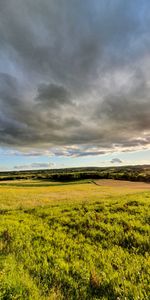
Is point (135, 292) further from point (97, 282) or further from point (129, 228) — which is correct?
point (129, 228)

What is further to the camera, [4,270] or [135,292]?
[4,270]

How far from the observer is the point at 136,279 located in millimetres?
6797

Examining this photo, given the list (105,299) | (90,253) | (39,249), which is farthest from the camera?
(39,249)

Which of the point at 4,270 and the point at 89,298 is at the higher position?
the point at 4,270

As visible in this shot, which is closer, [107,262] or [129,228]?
[107,262]

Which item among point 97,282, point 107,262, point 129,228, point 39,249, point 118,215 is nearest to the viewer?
point 97,282

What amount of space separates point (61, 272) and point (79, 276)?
603mm

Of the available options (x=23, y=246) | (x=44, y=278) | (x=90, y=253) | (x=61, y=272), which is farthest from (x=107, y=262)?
(x=23, y=246)

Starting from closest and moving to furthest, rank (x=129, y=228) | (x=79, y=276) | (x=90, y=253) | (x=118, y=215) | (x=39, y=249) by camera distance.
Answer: (x=79, y=276)
(x=90, y=253)
(x=39, y=249)
(x=129, y=228)
(x=118, y=215)

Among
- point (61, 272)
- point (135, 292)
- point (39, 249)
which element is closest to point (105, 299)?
point (135, 292)

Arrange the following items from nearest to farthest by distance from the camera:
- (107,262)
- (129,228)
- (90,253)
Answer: (107,262) < (90,253) < (129,228)

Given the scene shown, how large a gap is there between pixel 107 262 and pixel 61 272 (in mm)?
1625

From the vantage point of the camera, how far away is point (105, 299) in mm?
5836

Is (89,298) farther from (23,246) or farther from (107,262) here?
(23,246)
